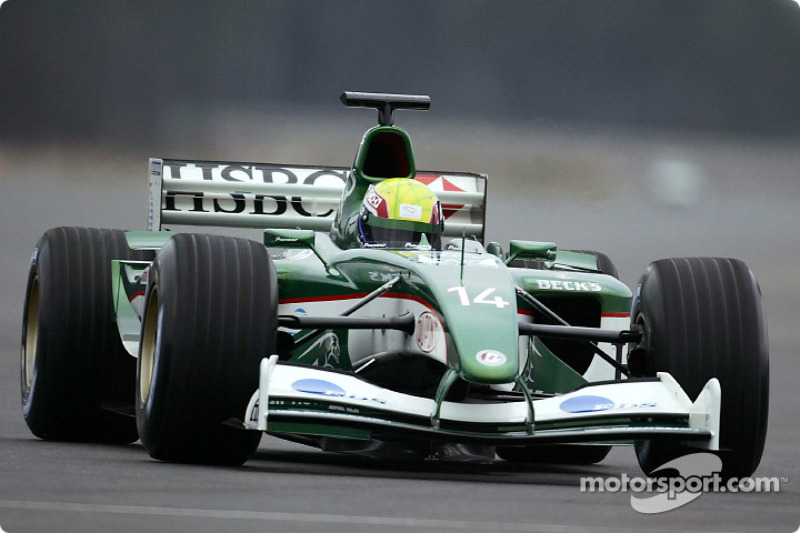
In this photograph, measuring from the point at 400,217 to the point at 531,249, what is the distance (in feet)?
3.25

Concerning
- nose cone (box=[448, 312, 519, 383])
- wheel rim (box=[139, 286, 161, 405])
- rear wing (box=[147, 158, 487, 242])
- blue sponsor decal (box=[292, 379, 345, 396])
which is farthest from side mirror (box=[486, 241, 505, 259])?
blue sponsor decal (box=[292, 379, 345, 396])

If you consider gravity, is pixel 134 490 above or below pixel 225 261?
below

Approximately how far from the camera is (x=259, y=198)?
12422 millimetres

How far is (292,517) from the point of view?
5.86 m

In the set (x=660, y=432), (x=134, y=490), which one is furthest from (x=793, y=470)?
(x=134, y=490)

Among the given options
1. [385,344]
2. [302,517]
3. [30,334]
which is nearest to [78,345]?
[30,334]

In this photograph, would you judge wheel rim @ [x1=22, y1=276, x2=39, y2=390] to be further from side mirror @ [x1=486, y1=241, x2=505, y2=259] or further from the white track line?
the white track line

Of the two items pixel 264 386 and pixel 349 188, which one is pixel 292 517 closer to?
pixel 264 386

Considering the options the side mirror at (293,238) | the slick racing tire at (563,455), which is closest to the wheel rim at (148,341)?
the side mirror at (293,238)

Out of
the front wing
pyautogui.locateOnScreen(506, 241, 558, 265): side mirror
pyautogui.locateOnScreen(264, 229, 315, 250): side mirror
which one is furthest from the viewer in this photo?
pyautogui.locateOnScreen(506, 241, 558, 265): side mirror

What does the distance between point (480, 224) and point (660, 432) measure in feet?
15.4

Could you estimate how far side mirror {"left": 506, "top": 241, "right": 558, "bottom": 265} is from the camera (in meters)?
10.2

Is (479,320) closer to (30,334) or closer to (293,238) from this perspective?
(293,238)

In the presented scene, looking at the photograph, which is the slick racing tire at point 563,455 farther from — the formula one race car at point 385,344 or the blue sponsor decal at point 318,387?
the blue sponsor decal at point 318,387
